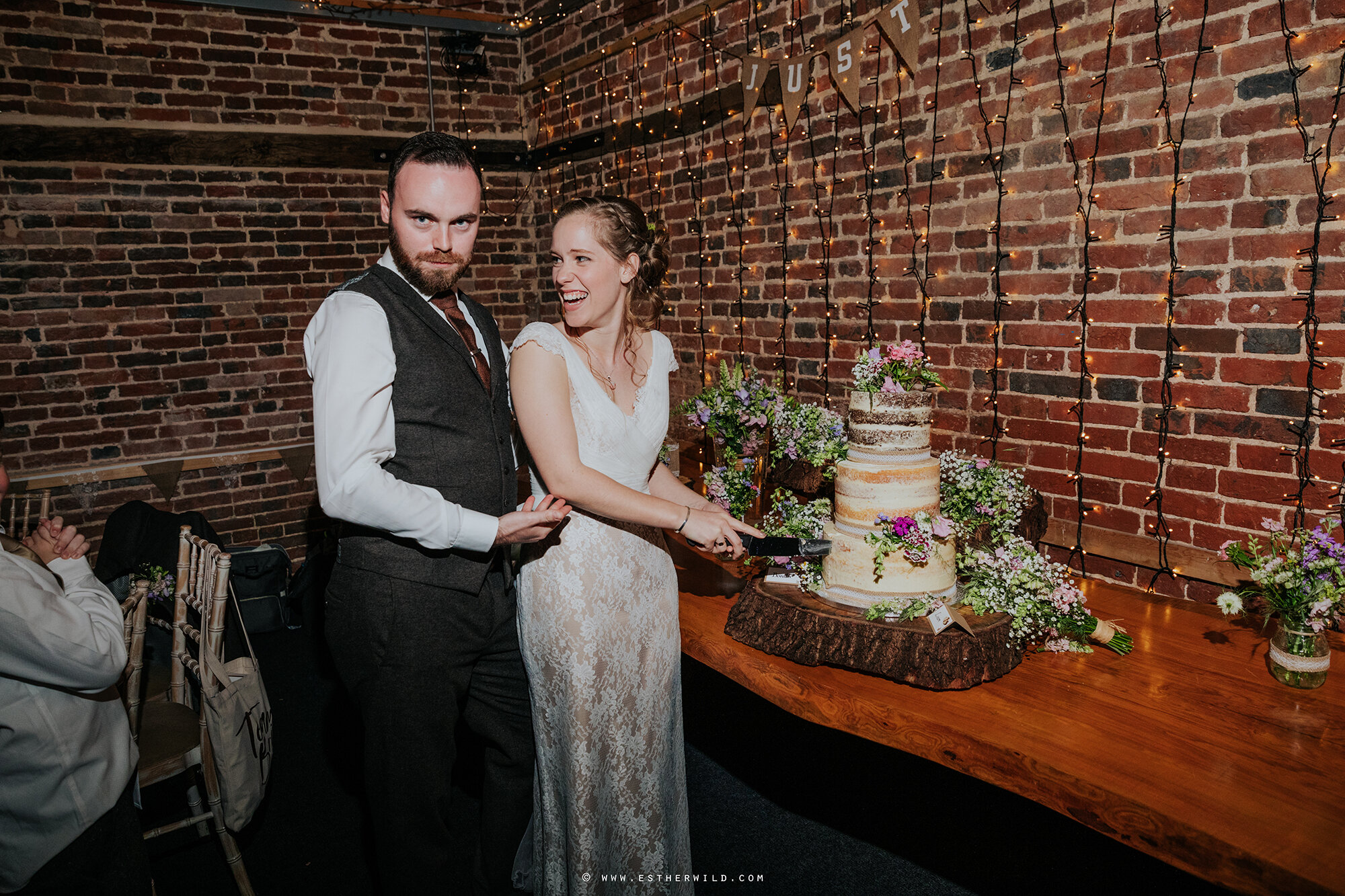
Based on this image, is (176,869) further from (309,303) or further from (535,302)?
(535,302)

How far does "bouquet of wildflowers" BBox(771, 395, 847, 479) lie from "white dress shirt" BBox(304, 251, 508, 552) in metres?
1.32

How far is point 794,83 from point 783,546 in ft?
7.74

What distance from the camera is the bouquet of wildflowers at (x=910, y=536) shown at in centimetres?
206

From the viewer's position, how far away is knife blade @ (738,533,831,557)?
7.07 ft

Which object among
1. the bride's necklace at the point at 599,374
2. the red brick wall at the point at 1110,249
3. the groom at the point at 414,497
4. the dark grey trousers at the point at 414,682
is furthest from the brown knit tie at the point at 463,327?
the red brick wall at the point at 1110,249

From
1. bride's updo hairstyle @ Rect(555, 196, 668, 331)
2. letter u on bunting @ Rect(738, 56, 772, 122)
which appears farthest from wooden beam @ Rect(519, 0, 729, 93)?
bride's updo hairstyle @ Rect(555, 196, 668, 331)

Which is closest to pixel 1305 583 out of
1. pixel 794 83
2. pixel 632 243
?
pixel 632 243

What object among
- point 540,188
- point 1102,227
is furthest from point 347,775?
point 540,188

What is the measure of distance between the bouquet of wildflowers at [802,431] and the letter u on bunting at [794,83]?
1484 mm

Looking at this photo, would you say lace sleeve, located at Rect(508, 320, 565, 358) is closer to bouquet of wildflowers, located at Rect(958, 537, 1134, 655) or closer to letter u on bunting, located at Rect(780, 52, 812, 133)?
bouquet of wildflowers, located at Rect(958, 537, 1134, 655)

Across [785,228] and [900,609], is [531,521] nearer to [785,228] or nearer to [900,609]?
[900,609]

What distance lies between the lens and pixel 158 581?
4.23m

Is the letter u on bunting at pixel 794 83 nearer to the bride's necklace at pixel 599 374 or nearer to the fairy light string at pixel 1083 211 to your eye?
the fairy light string at pixel 1083 211

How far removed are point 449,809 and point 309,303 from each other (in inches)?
161
